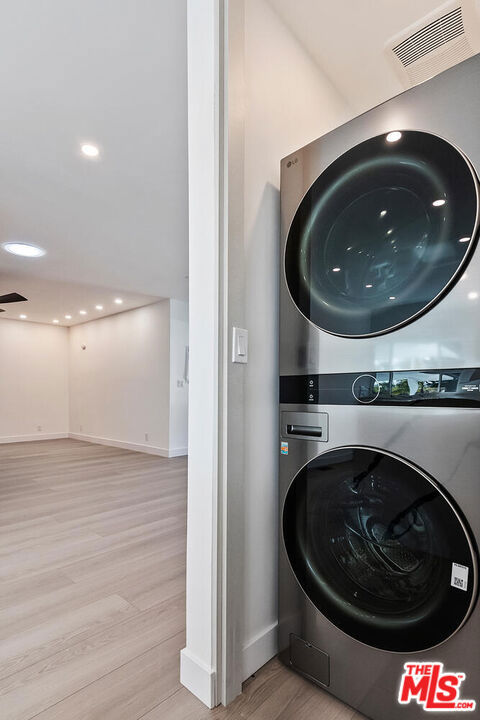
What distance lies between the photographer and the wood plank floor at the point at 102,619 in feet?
3.64

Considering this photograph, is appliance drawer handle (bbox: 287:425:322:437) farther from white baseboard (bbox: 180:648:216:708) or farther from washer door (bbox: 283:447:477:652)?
white baseboard (bbox: 180:648:216:708)

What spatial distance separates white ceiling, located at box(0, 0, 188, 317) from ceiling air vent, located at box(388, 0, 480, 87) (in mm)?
987

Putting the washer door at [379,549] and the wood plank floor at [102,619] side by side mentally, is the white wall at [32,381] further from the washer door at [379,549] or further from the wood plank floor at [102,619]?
the washer door at [379,549]

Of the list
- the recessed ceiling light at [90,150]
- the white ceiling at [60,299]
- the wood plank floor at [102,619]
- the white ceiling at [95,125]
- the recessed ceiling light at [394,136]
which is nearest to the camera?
the recessed ceiling light at [394,136]

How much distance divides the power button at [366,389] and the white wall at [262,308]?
0.35 m

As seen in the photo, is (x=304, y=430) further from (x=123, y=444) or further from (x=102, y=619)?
(x=123, y=444)

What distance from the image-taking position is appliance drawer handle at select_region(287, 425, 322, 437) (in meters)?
1.15

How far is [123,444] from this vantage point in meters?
6.73

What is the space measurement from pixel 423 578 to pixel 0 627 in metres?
1.73

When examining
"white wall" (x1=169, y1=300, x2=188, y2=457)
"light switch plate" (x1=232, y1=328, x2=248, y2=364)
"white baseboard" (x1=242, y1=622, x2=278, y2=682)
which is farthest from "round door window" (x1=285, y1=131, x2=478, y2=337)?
"white wall" (x1=169, y1=300, x2=188, y2=457)

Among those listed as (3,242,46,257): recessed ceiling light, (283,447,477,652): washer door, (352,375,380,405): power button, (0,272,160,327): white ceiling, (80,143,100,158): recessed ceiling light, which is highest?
(80,143,100,158): recessed ceiling light

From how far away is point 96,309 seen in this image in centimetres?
679

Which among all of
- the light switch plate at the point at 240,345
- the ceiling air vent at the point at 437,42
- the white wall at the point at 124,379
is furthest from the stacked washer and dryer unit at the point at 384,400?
the white wall at the point at 124,379

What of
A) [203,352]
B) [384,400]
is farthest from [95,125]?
[384,400]
